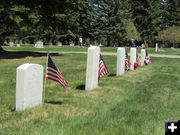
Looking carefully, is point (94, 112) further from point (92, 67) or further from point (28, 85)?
point (92, 67)

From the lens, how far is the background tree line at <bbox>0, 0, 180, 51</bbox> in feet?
53.5

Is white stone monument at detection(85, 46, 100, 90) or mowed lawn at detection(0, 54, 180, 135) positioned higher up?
white stone monument at detection(85, 46, 100, 90)

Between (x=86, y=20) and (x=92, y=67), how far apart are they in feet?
156

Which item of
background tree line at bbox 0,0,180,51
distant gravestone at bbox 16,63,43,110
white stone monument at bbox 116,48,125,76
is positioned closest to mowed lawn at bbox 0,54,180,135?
distant gravestone at bbox 16,63,43,110

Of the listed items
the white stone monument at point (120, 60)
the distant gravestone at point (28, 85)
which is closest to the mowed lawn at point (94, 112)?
the distant gravestone at point (28, 85)

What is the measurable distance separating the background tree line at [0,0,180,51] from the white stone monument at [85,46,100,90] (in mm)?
9604

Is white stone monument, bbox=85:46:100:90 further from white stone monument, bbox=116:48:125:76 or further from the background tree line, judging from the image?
the background tree line

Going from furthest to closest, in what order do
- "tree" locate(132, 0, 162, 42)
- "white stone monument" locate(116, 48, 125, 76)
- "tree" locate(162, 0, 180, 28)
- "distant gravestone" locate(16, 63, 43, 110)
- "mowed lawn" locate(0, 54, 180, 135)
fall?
"tree" locate(162, 0, 180, 28) < "tree" locate(132, 0, 162, 42) < "white stone monument" locate(116, 48, 125, 76) < "distant gravestone" locate(16, 63, 43, 110) < "mowed lawn" locate(0, 54, 180, 135)

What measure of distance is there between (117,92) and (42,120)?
3.05 m

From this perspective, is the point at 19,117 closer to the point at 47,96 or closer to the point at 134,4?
the point at 47,96

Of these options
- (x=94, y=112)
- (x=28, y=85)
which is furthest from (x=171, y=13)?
(x=28, y=85)

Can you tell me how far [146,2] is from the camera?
205 ft

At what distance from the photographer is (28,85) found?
15.0ft

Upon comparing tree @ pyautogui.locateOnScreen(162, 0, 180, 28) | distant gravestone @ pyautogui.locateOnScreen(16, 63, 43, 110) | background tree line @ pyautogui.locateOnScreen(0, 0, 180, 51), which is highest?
tree @ pyautogui.locateOnScreen(162, 0, 180, 28)
